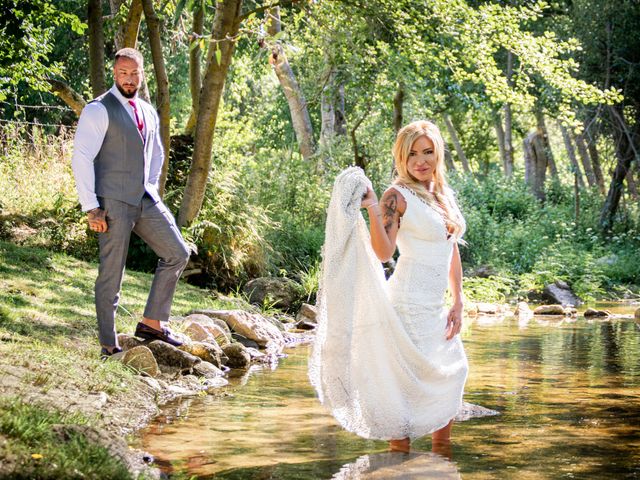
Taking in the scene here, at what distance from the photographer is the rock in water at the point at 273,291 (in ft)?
45.5

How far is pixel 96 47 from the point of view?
12.6 metres

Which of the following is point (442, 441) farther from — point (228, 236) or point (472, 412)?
point (228, 236)

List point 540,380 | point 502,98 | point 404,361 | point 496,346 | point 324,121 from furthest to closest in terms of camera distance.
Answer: point 324,121 < point 502,98 < point 496,346 < point 540,380 < point 404,361

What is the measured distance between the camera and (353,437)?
6520 millimetres

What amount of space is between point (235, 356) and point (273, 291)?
434cm

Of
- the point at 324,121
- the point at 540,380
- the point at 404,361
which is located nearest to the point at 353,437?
the point at 404,361

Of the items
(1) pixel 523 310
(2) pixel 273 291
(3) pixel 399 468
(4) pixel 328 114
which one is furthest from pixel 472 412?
(4) pixel 328 114

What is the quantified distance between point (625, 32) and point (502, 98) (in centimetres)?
1232

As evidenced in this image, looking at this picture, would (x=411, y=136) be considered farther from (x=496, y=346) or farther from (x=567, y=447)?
(x=496, y=346)

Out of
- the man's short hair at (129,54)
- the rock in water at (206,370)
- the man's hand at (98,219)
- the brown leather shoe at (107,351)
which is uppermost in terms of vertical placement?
the man's short hair at (129,54)

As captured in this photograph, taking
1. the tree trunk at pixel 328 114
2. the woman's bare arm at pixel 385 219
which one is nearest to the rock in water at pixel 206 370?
the woman's bare arm at pixel 385 219

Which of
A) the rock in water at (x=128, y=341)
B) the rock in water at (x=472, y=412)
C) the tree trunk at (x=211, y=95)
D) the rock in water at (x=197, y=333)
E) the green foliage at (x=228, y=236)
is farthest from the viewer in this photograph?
the green foliage at (x=228, y=236)

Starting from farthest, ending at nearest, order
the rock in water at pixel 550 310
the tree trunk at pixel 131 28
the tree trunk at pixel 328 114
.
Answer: the tree trunk at pixel 328 114, the rock in water at pixel 550 310, the tree trunk at pixel 131 28

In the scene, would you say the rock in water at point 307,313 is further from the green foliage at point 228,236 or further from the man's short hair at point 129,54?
the man's short hair at point 129,54
